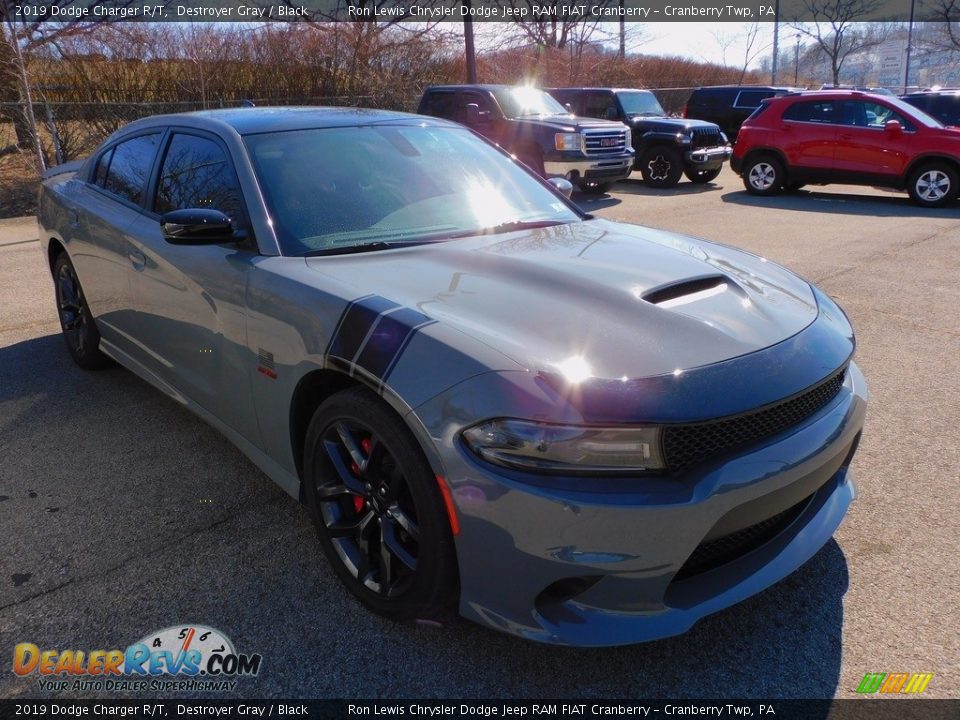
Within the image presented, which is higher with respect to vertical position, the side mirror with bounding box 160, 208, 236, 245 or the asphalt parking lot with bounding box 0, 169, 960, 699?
the side mirror with bounding box 160, 208, 236, 245

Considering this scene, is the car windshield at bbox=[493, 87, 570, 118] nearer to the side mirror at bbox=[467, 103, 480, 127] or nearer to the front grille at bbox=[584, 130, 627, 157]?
the side mirror at bbox=[467, 103, 480, 127]

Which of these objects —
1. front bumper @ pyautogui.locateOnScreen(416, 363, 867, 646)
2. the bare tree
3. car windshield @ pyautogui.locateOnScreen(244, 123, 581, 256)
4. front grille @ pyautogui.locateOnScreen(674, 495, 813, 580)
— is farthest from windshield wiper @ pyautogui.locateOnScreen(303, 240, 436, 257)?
the bare tree

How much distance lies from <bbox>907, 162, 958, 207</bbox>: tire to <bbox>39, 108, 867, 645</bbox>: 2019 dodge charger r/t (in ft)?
35.4

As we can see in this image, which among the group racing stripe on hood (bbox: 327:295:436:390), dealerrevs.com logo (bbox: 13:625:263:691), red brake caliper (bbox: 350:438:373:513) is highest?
racing stripe on hood (bbox: 327:295:436:390)

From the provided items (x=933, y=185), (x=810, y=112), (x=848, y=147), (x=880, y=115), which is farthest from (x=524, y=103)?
(x=933, y=185)

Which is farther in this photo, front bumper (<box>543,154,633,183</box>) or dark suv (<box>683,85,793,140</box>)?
dark suv (<box>683,85,793,140</box>)

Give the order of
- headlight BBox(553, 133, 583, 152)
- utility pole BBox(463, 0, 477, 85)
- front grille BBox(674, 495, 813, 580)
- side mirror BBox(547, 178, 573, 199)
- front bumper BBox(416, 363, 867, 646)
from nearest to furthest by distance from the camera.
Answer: front bumper BBox(416, 363, 867, 646) < front grille BBox(674, 495, 813, 580) < side mirror BBox(547, 178, 573, 199) < headlight BBox(553, 133, 583, 152) < utility pole BBox(463, 0, 477, 85)

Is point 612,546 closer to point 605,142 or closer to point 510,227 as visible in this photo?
point 510,227

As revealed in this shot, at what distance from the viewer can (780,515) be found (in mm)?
2387

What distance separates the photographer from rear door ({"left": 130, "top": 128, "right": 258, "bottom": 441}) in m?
3.03

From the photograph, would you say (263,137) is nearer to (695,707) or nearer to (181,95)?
(695,707)

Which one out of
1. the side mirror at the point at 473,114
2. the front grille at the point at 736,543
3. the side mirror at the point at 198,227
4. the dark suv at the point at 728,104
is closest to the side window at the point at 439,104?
the side mirror at the point at 473,114

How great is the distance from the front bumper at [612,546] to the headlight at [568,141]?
1087cm

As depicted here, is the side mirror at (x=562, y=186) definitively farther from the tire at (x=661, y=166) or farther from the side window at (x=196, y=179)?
the tire at (x=661, y=166)
